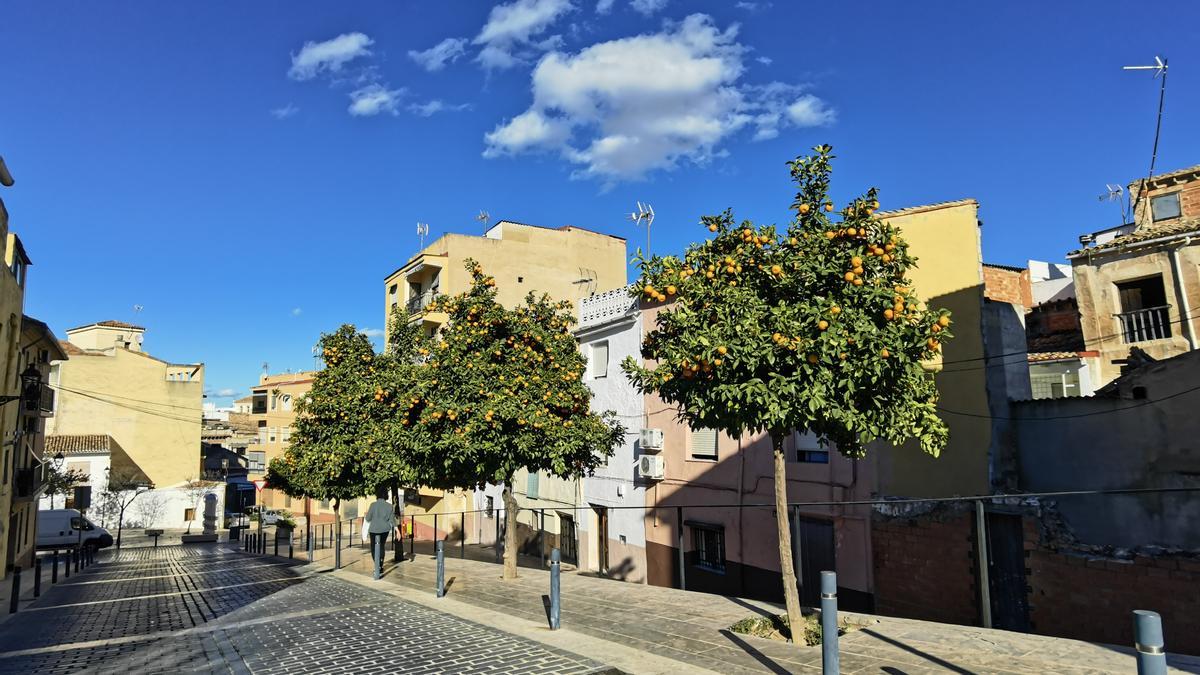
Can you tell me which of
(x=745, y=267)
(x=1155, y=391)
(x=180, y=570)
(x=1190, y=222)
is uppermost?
(x=1190, y=222)

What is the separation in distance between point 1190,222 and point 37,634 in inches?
1081

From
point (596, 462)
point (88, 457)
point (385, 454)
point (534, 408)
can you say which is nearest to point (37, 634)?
point (385, 454)

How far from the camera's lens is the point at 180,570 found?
896 inches

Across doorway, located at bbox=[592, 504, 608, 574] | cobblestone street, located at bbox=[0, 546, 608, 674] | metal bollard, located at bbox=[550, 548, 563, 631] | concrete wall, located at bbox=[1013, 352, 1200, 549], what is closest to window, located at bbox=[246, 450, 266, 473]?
doorway, located at bbox=[592, 504, 608, 574]

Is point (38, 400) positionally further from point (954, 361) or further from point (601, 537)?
point (954, 361)

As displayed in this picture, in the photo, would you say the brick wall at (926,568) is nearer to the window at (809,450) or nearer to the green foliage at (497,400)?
the window at (809,450)

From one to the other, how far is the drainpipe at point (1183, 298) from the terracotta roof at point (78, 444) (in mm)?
55714

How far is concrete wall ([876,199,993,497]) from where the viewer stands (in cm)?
1356

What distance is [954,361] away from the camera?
14250 millimetres

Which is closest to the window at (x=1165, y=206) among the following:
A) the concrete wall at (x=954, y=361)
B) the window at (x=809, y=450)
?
the concrete wall at (x=954, y=361)

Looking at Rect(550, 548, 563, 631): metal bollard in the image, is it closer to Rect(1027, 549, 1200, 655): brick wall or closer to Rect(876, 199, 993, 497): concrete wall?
Rect(1027, 549, 1200, 655): brick wall

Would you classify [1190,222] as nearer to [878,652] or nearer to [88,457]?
[878,652]

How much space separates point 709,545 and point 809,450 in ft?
14.6

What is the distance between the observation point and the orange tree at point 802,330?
6969 mm
